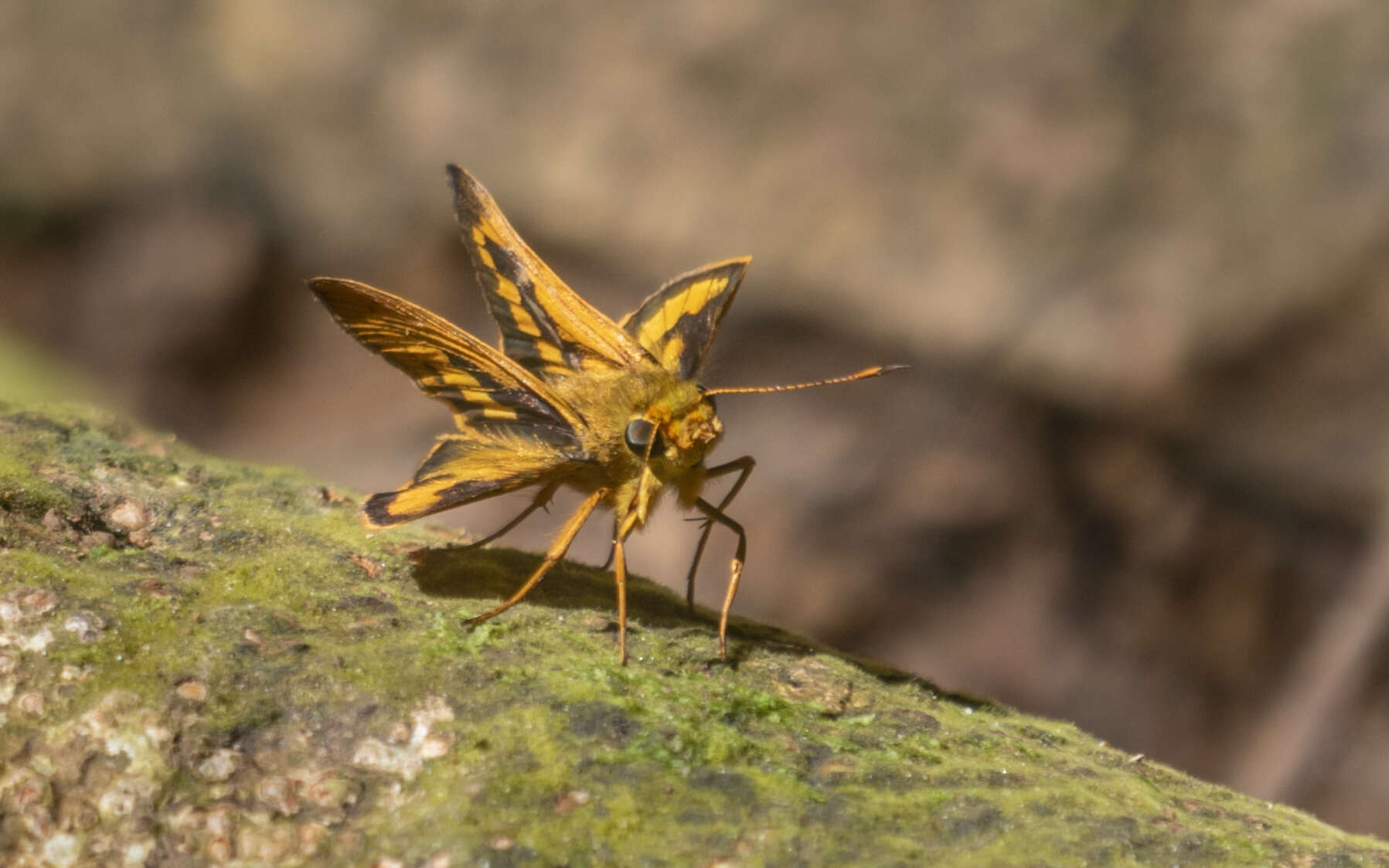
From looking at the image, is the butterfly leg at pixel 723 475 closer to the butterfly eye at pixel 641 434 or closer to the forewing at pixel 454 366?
the butterfly eye at pixel 641 434

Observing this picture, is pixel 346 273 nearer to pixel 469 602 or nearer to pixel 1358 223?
pixel 469 602

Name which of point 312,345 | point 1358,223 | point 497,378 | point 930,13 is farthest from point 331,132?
point 1358,223

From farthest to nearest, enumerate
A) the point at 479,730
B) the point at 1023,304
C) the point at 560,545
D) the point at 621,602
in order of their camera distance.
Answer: the point at 1023,304
the point at 560,545
the point at 621,602
the point at 479,730

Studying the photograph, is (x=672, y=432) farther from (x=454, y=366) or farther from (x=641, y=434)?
(x=454, y=366)

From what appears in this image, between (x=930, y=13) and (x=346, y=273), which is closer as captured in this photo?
(x=930, y=13)

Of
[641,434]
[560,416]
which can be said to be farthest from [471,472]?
[641,434]

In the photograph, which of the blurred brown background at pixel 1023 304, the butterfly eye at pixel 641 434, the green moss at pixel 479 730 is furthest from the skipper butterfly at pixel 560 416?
the blurred brown background at pixel 1023 304

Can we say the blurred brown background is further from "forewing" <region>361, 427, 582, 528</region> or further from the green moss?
the green moss
